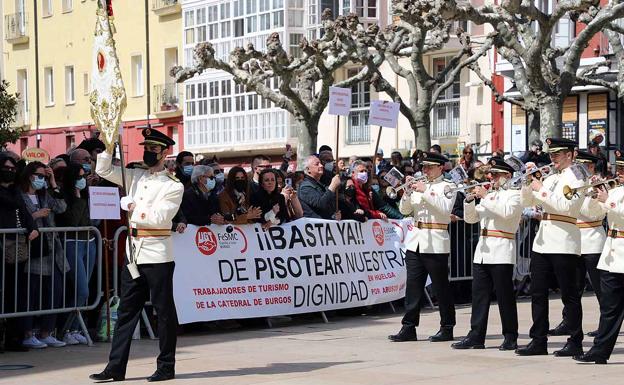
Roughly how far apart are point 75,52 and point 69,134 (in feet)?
11.8

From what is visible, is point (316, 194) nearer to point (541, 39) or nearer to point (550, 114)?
point (541, 39)

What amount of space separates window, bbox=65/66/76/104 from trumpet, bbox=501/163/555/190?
149 ft

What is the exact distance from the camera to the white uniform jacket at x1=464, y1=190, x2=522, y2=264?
13.0m

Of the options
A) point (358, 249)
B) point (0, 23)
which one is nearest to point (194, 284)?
point (358, 249)

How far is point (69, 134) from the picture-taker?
57.3 m

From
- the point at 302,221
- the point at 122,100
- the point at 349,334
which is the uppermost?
the point at 122,100

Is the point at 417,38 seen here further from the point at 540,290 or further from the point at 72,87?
the point at 72,87

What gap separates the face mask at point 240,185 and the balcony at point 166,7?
37.0 m

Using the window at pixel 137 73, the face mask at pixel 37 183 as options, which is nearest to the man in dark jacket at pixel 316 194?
the face mask at pixel 37 183

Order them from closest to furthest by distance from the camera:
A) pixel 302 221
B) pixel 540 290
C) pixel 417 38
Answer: pixel 540 290, pixel 302 221, pixel 417 38

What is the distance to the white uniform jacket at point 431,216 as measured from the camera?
45.5 ft

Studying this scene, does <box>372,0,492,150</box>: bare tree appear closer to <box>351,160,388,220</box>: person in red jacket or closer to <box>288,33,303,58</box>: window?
<box>351,160,388,220</box>: person in red jacket

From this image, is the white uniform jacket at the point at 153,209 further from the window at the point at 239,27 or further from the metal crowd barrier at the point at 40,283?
the window at the point at 239,27

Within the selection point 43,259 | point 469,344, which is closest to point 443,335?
point 469,344
